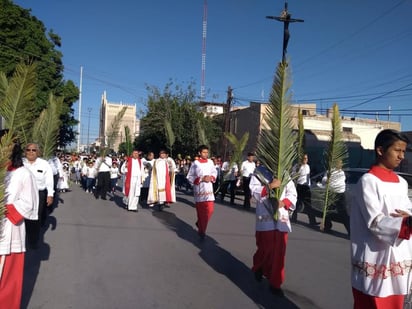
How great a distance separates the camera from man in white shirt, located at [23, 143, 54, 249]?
6742mm

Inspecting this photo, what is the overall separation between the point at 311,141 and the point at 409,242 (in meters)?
26.6

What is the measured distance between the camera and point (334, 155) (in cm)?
959

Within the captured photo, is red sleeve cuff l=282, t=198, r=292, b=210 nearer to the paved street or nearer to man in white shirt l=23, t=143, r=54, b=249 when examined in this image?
the paved street

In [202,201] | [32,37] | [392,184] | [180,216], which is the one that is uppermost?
[32,37]

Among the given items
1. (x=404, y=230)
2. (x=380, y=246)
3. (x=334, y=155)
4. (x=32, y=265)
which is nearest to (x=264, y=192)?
(x=380, y=246)

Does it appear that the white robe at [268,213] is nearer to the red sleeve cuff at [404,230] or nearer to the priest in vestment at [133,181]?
the red sleeve cuff at [404,230]

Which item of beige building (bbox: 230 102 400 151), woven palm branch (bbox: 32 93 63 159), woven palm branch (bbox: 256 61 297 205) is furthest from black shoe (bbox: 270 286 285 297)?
beige building (bbox: 230 102 400 151)

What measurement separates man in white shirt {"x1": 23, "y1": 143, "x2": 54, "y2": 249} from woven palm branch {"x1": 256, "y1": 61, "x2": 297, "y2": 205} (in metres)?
3.74

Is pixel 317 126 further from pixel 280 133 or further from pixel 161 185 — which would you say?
pixel 280 133

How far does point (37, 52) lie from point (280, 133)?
84.4ft

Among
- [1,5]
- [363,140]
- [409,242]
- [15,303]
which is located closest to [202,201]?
[15,303]

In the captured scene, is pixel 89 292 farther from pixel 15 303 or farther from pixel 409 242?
pixel 409 242

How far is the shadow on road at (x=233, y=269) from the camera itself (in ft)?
15.8

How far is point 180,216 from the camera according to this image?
11.4 m
